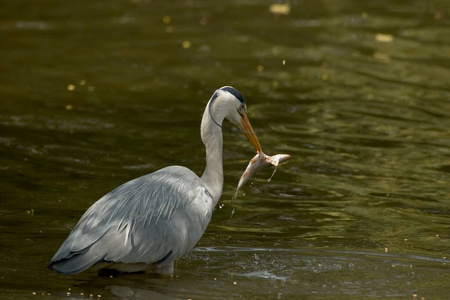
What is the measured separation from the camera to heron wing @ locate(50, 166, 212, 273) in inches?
297

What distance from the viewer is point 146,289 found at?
7809 millimetres

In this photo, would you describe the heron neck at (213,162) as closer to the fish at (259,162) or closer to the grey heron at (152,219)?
the grey heron at (152,219)

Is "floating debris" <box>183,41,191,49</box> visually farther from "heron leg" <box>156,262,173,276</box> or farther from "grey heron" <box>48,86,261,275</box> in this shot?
"heron leg" <box>156,262,173,276</box>

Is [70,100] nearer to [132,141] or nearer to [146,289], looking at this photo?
[132,141]

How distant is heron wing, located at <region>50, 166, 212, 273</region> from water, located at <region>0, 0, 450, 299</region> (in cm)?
29

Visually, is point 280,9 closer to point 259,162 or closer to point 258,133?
point 258,133

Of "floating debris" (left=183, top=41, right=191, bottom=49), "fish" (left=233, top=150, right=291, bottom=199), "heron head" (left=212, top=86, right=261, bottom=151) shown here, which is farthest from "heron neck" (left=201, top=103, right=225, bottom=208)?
"floating debris" (left=183, top=41, right=191, bottom=49)

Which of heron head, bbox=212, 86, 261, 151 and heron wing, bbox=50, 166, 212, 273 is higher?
heron head, bbox=212, 86, 261, 151

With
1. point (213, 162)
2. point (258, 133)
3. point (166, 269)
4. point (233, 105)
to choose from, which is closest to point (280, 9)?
point (258, 133)

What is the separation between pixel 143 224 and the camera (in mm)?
8016

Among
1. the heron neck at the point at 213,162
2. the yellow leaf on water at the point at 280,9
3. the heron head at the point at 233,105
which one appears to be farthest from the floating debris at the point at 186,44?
the heron neck at the point at 213,162

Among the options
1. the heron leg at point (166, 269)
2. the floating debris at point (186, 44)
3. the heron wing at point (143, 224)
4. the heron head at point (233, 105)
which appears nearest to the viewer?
the heron wing at point (143, 224)

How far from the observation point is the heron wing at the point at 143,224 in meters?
7.54

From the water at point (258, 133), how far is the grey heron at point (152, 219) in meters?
0.26
